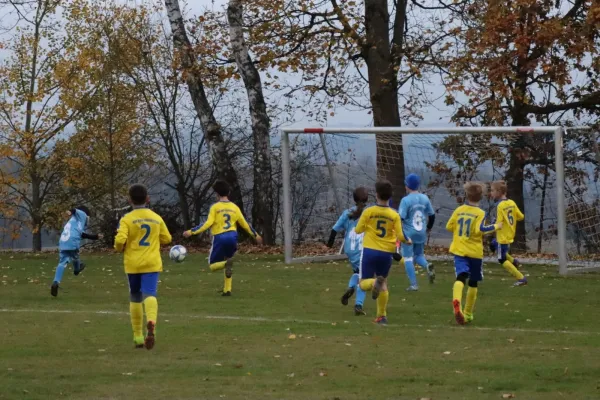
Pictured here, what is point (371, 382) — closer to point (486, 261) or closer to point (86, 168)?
point (486, 261)

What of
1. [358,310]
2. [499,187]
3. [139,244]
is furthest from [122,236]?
[499,187]

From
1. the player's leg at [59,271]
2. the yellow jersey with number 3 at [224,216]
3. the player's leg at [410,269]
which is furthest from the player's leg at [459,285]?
the player's leg at [59,271]

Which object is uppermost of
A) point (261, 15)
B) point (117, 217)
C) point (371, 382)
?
point (261, 15)

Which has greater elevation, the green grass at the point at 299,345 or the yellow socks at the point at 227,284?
the yellow socks at the point at 227,284

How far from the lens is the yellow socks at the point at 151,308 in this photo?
35.7 feet

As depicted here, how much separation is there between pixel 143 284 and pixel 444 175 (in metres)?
14.0

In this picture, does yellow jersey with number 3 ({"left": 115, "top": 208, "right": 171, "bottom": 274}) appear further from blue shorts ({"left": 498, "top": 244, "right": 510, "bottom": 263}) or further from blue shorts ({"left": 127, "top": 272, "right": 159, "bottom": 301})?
blue shorts ({"left": 498, "top": 244, "right": 510, "bottom": 263})

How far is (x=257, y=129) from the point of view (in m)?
30.0

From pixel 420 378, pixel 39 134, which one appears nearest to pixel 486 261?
pixel 420 378

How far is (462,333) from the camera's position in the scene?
11.9 metres

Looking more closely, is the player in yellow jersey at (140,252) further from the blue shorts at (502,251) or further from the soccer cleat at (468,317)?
the blue shorts at (502,251)

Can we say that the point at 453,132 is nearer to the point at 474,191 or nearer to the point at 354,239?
the point at 354,239

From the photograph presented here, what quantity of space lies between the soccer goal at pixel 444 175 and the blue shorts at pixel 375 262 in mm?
8727

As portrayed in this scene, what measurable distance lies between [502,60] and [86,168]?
1499 centimetres
